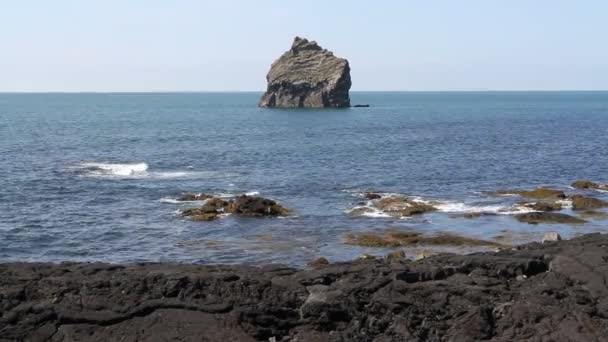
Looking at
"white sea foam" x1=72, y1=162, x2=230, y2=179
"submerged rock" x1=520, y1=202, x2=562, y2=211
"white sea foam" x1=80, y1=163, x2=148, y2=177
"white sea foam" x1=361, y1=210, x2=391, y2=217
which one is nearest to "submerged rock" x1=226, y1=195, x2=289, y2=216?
"white sea foam" x1=361, y1=210, x2=391, y2=217

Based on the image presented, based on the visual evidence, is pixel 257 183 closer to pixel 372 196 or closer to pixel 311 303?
pixel 372 196

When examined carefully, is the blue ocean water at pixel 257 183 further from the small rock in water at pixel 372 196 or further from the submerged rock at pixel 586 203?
the submerged rock at pixel 586 203

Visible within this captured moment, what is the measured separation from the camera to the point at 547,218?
44938 mm

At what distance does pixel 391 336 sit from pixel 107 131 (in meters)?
117

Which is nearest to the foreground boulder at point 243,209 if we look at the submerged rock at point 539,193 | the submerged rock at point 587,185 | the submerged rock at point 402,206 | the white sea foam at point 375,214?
the white sea foam at point 375,214

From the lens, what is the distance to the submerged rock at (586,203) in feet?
161

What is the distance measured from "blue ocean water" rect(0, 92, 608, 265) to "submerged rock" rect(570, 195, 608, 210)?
4.35m

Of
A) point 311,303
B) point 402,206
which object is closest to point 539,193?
point 402,206

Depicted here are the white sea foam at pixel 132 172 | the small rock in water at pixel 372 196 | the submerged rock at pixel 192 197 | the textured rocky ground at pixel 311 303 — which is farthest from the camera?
the white sea foam at pixel 132 172

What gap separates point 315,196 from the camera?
5559 centimetres

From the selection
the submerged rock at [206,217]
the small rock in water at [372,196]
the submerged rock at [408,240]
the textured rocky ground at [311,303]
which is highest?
the textured rocky ground at [311,303]

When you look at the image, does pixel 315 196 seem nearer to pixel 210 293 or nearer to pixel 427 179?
pixel 427 179

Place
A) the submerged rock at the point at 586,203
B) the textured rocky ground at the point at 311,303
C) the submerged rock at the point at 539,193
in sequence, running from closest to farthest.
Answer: the textured rocky ground at the point at 311,303 < the submerged rock at the point at 586,203 < the submerged rock at the point at 539,193

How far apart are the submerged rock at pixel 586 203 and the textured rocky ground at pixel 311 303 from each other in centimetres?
2780
